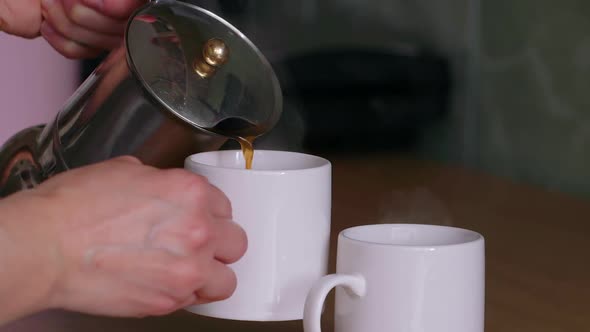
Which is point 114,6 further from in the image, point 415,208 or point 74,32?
point 415,208

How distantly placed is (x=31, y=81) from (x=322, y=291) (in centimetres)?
162

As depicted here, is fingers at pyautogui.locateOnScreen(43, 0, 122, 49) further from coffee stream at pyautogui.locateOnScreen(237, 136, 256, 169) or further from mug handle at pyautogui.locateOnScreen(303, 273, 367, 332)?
mug handle at pyautogui.locateOnScreen(303, 273, 367, 332)

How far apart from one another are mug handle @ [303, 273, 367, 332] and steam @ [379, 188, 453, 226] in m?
0.42

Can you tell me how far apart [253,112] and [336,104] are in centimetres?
72

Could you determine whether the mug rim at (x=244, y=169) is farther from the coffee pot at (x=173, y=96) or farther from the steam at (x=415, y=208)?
the steam at (x=415, y=208)

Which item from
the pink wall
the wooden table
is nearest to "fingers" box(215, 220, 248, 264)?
the wooden table

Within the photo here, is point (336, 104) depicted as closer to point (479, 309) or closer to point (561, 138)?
point (561, 138)

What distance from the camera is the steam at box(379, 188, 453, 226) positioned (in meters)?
0.98

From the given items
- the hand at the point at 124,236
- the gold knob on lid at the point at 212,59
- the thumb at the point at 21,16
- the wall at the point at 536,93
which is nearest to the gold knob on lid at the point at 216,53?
the gold knob on lid at the point at 212,59

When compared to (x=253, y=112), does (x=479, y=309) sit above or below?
below

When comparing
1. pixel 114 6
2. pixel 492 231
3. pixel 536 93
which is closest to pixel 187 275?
pixel 114 6

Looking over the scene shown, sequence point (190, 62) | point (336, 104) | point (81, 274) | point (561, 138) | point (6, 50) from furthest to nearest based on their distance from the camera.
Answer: point (6, 50)
point (336, 104)
point (561, 138)
point (190, 62)
point (81, 274)

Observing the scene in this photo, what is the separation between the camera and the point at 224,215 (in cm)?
52

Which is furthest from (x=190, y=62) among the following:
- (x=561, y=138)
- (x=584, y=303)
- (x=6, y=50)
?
(x=6, y=50)
